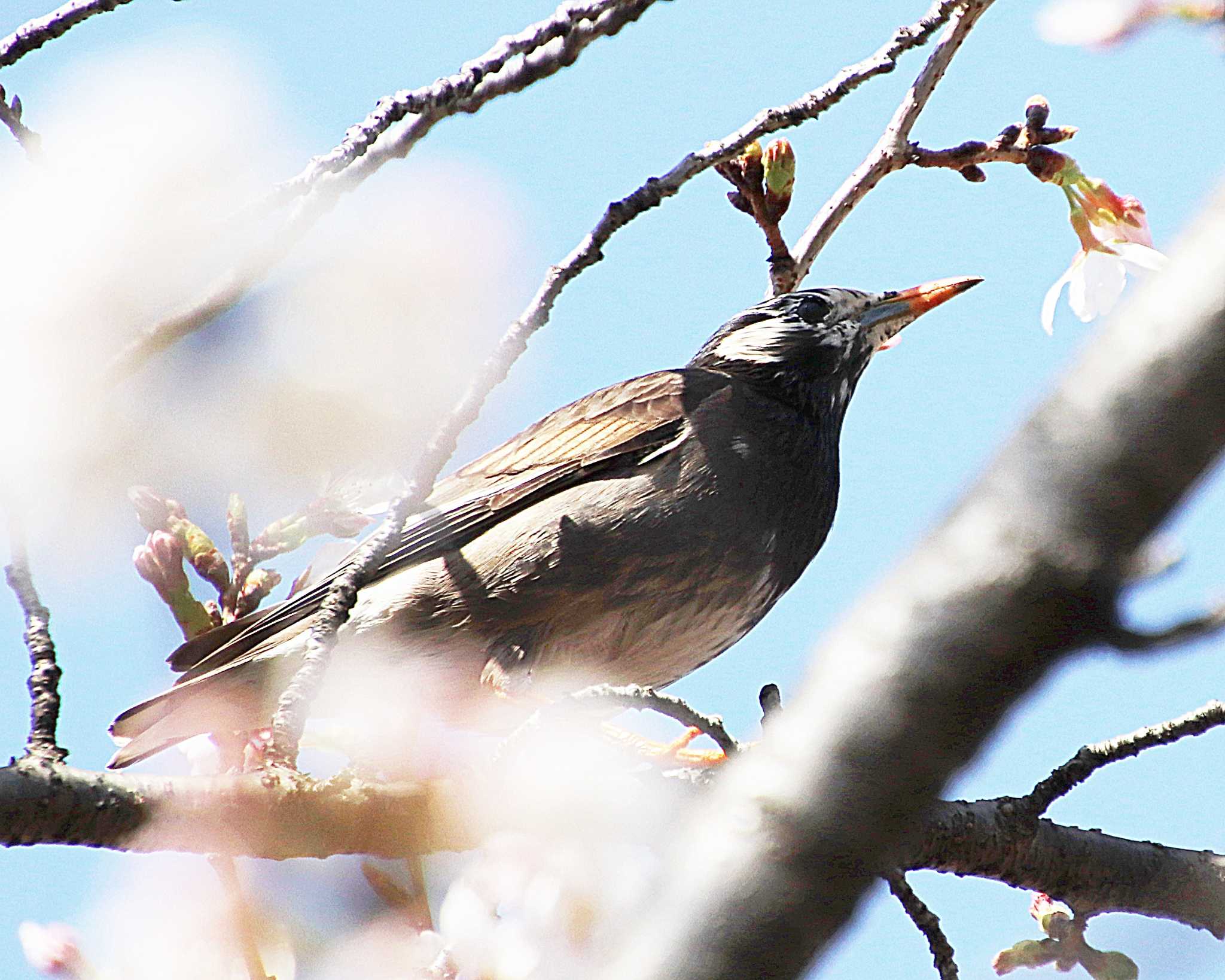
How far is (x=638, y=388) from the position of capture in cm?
421

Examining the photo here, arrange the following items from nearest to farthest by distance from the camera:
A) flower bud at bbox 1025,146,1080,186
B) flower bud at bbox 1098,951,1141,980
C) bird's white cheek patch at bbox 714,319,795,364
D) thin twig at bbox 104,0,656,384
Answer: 1. thin twig at bbox 104,0,656,384
2. flower bud at bbox 1098,951,1141,980
3. flower bud at bbox 1025,146,1080,186
4. bird's white cheek patch at bbox 714,319,795,364

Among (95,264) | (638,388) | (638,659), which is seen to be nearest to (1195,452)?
(95,264)

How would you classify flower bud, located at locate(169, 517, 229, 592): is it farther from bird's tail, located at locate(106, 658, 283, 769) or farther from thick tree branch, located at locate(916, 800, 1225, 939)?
thick tree branch, located at locate(916, 800, 1225, 939)

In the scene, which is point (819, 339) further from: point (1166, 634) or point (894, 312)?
point (1166, 634)

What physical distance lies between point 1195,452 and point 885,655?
251 mm

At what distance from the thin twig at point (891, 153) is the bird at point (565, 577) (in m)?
0.75

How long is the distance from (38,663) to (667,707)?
99 cm

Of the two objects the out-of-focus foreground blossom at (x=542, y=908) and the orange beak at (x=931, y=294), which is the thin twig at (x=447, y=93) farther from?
the orange beak at (x=931, y=294)

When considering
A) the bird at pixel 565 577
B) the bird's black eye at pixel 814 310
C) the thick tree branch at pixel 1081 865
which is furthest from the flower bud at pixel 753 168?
the bird's black eye at pixel 814 310

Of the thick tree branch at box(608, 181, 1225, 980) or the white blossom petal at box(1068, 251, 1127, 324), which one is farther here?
the white blossom petal at box(1068, 251, 1127, 324)

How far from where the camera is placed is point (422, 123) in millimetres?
2162

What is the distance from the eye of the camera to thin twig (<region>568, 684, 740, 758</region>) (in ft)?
5.92

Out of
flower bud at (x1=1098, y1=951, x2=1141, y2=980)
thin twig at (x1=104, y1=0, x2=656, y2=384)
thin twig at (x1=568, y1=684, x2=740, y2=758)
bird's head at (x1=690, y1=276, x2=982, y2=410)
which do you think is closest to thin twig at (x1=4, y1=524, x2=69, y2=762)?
thin twig at (x1=104, y1=0, x2=656, y2=384)

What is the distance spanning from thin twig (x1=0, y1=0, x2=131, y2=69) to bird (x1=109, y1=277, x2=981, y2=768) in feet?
4.90
